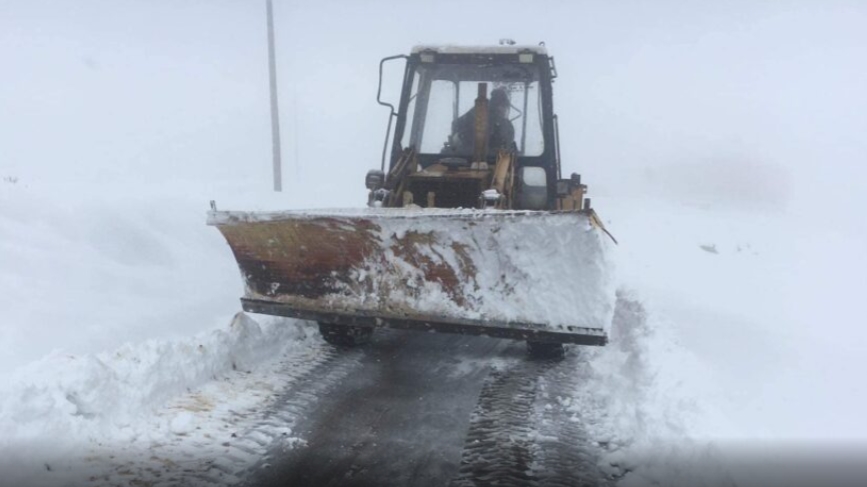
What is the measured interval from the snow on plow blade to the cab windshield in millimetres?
1875

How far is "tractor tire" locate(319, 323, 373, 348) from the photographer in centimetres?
551

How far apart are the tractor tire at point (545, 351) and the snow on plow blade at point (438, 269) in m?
0.57

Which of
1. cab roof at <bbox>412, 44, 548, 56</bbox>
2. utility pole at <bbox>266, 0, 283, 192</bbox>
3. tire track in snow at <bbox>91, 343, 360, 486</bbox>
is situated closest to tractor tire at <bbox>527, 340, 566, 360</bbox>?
tire track in snow at <bbox>91, 343, 360, 486</bbox>

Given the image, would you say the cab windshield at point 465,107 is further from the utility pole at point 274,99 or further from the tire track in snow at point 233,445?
the utility pole at point 274,99

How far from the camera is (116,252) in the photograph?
7566 mm

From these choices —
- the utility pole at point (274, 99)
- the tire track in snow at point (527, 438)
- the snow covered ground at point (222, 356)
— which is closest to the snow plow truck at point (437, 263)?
the tire track in snow at point (527, 438)

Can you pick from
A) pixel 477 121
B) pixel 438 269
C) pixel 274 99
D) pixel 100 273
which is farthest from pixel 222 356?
pixel 274 99

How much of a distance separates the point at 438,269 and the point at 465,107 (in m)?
2.67

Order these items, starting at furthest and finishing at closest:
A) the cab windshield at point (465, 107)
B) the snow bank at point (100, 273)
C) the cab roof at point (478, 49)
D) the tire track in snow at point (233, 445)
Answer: the cab windshield at point (465, 107) < the cab roof at point (478, 49) < the snow bank at point (100, 273) < the tire track in snow at point (233, 445)

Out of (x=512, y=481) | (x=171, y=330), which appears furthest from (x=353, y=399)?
(x=171, y=330)

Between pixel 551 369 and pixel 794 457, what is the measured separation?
6.60 feet

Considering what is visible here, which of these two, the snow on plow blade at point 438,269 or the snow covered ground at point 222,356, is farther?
the snow on plow blade at point 438,269

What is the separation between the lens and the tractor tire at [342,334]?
5.51m

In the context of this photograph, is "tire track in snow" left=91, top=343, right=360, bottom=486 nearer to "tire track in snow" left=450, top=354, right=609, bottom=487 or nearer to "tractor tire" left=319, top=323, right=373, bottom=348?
"tractor tire" left=319, top=323, right=373, bottom=348
